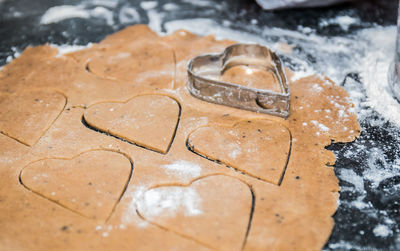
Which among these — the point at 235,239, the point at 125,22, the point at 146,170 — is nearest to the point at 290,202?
the point at 235,239

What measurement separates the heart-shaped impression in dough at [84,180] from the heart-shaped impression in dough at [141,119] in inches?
3.8

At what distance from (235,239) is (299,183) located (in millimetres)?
276

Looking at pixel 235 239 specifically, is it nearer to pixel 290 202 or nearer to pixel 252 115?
pixel 290 202

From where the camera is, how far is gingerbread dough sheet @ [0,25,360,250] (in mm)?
1032

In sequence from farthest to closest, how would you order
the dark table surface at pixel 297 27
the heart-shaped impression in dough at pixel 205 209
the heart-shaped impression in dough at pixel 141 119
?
the heart-shaped impression in dough at pixel 141 119 < the dark table surface at pixel 297 27 < the heart-shaped impression in dough at pixel 205 209

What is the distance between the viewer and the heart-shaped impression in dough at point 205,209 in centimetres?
102

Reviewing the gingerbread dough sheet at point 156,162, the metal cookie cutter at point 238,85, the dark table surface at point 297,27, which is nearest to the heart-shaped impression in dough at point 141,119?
the gingerbread dough sheet at point 156,162

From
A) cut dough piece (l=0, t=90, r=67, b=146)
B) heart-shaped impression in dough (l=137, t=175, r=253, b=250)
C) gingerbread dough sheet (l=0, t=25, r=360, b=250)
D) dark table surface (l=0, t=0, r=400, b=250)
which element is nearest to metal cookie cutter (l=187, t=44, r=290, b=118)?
gingerbread dough sheet (l=0, t=25, r=360, b=250)

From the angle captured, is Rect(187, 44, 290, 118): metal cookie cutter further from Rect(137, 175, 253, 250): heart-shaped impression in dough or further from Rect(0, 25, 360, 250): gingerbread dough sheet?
Rect(137, 175, 253, 250): heart-shaped impression in dough

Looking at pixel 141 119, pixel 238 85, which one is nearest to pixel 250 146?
pixel 238 85

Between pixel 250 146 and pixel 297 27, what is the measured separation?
94 centimetres

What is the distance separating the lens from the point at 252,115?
1.38m

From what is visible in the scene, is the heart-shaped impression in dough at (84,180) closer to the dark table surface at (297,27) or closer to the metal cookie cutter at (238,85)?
the metal cookie cutter at (238,85)

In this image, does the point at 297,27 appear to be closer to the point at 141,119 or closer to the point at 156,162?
the point at 141,119
